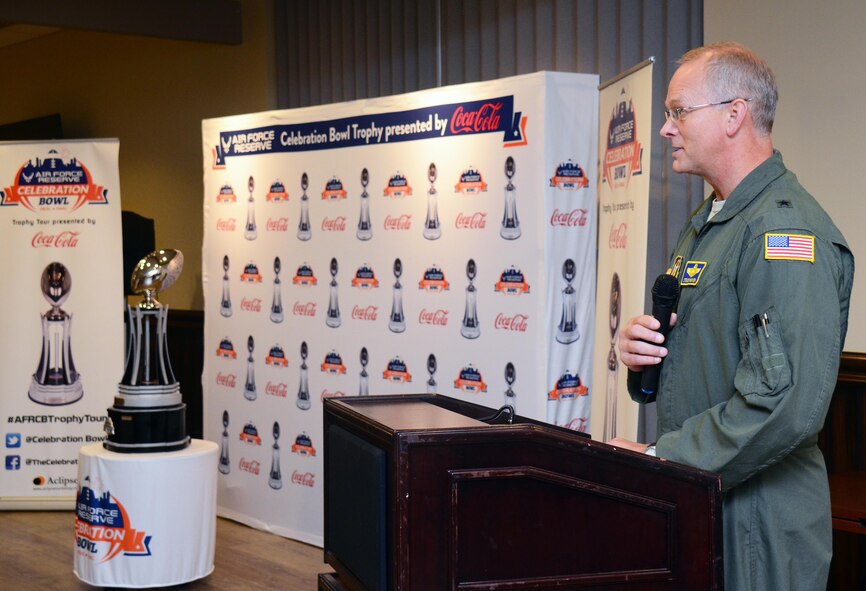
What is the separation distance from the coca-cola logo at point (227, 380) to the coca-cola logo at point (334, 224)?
3.51 ft

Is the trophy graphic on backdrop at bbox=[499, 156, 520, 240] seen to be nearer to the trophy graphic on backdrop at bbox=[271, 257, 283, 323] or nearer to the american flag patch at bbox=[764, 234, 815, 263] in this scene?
the trophy graphic on backdrop at bbox=[271, 257, 283, 323]

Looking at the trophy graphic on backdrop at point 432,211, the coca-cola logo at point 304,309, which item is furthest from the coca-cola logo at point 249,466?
the trophy graphic on backdrop at point 432,211

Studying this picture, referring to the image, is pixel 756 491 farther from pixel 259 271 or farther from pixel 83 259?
pixel 83 259

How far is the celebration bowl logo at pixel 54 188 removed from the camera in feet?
19.4

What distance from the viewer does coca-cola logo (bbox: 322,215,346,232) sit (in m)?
4.98

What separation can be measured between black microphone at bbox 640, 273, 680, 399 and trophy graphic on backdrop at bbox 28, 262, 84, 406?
185 inches

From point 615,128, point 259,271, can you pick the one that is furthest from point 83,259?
point 615,128

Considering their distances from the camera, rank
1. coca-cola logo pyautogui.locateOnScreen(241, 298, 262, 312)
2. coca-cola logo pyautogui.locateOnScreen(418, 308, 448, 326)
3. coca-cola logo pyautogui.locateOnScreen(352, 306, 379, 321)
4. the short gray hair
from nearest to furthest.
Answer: the short gray hair
coca-cola logo pyautogui.locateOnScreen(418, 308, 448, 326)
coca-cola logo pyautogui.locateOnScreen(352, 306, 379, 321)
coca-cola logo pyautogui.locateOnScreen(241, 298, 262, 312)

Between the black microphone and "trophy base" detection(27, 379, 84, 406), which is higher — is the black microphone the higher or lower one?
the higher one

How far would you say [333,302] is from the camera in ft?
16.5

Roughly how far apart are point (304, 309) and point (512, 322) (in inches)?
53.1

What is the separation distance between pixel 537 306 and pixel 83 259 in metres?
3.00

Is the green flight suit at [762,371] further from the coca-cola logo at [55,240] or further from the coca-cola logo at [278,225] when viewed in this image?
the coca-cola logo at [55,240]

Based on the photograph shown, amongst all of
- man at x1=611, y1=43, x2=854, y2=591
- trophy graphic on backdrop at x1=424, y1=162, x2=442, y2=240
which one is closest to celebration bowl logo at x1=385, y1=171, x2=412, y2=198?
trophy graphic on backdrop at x1=424, y1=162, x2=442, y2=240
